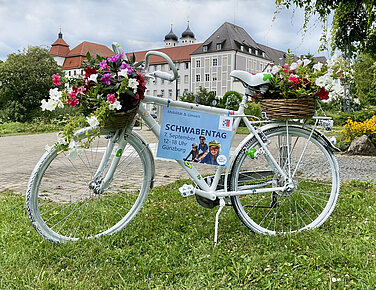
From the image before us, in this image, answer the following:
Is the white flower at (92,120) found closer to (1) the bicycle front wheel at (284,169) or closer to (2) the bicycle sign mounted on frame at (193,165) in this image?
(2) the bicycle sign mounted on frame at (193,165)

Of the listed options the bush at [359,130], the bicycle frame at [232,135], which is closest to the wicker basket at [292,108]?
the bicycle frame at [232,135]

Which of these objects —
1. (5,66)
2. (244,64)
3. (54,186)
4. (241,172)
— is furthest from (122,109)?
(244,64)

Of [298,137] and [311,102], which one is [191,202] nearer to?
[298,137]

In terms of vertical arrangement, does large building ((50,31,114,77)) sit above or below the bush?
above

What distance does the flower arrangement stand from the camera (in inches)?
92.4

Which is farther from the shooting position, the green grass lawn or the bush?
the bush

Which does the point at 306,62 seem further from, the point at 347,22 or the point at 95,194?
the point at 347,22

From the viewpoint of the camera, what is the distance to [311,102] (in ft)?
9.09

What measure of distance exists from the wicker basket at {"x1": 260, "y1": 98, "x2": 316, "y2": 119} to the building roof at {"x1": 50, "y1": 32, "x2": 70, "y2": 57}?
77.0 metres

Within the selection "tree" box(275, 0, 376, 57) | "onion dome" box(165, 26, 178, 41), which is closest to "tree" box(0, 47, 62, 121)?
"tree" box(275, 0, 376, 57)

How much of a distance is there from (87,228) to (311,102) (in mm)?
2032

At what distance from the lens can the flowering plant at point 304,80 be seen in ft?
8.93

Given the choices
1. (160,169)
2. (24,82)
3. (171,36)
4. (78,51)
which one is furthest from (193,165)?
(171,36)

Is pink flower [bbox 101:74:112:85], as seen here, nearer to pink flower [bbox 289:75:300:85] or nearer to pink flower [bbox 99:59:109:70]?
pink flower [bbox 99:59:109:70]
